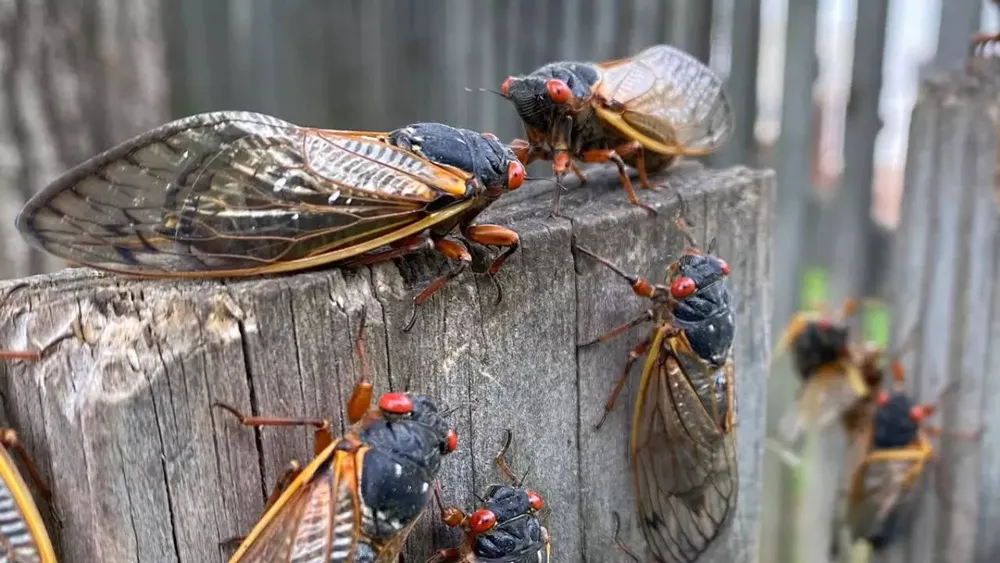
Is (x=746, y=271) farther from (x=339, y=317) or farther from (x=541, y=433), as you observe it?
(x=339, y=317)

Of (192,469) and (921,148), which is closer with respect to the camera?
(192,469)

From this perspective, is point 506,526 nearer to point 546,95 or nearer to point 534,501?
point 534,501

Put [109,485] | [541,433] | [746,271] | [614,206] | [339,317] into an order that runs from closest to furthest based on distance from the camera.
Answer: [109,485], [339,317], [541,433], [614,206], [746,271]

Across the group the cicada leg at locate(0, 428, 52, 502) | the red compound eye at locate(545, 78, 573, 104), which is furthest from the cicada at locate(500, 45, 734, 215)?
the cicada leg at locate(0, 428, 52, 502)

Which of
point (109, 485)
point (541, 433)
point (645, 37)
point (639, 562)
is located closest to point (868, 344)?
point (645, 37)

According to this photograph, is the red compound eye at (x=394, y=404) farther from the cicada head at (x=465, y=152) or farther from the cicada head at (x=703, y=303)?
the cicada head at (x=703, y=303)

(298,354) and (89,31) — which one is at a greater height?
(89,31)

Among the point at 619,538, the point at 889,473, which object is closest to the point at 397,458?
the point at 619,538

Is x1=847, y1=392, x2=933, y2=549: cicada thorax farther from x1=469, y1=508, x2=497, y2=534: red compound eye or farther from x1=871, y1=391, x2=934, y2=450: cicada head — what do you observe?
x1=469, y1=508, x2=497, y2=534: red compound eye
